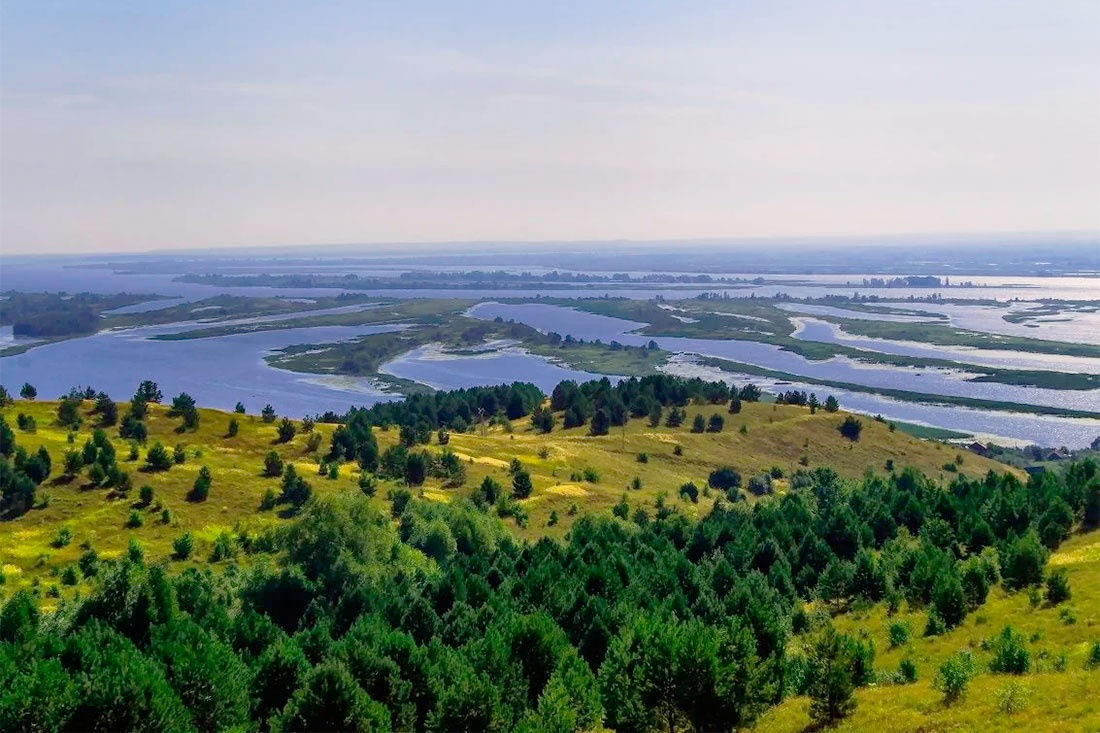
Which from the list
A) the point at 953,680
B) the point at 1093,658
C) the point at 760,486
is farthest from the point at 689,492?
the point at 953,680

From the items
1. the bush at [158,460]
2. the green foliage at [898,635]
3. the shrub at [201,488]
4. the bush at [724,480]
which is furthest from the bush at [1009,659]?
the bush at [724,480]

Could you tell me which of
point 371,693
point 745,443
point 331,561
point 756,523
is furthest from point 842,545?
point 745,443

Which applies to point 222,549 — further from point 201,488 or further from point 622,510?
point 622,510

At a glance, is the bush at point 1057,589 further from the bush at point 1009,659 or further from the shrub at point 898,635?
the bush at point 1009,659

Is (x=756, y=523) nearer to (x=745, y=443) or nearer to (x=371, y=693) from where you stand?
(x=371, y=693)

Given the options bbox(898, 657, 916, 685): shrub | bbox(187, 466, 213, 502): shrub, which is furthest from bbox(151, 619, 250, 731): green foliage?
bbox(187, 466, 213, 502): shrub

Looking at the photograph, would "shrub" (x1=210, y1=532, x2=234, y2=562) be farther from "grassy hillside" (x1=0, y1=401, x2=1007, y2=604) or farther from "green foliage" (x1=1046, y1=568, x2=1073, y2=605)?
"green foliage" (x1=1046, y1=568, x2=1073, y2=605)
